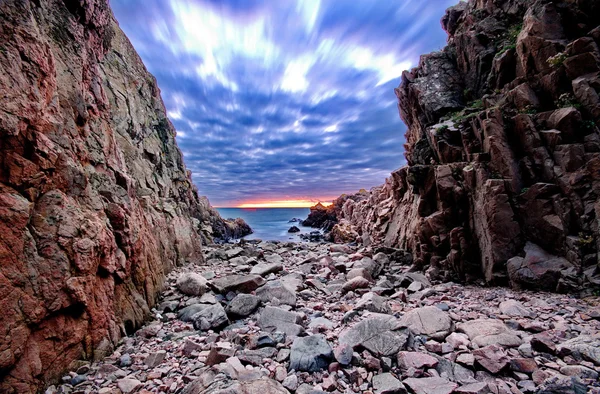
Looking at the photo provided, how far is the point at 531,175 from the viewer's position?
1039 cm

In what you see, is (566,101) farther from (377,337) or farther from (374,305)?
(377,337)

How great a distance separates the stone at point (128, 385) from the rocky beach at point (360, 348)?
20 millimetres

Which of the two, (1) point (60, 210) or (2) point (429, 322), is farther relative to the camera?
(2) point (429, 322)

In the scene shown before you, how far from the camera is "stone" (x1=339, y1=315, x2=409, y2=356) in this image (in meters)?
5.89

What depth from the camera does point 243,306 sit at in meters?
8.81

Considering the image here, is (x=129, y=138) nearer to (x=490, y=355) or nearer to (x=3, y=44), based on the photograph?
(x=3, y=44)

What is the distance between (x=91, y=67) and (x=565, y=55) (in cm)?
1916

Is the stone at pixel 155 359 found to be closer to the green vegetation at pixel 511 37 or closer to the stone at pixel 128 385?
the stone at pixel 128 385

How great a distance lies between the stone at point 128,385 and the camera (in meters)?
4.87

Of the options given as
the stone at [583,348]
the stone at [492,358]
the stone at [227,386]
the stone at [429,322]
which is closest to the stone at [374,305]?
the stone at [429,322]

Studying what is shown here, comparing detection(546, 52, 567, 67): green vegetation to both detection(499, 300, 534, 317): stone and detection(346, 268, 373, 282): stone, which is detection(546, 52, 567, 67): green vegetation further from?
detection(346, 268, 373, 282): stone

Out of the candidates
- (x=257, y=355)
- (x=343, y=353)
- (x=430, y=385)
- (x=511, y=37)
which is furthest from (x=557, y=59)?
(x=257, y=355)

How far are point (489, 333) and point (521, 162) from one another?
8123 millimetres

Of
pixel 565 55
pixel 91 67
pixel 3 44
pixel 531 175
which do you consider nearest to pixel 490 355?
pixel 531 175
